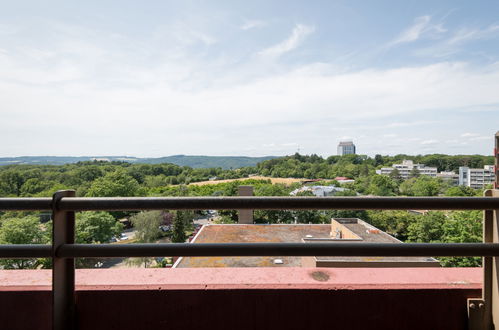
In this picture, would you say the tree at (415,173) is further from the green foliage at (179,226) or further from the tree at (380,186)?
the green foliage at (179,226)

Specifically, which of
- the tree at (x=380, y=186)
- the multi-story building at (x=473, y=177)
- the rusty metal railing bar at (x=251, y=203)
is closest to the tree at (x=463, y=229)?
the rusty metal railing bar at (x=251, y=203)

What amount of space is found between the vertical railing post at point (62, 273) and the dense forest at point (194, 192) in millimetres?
143

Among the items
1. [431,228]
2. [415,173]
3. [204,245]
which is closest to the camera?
[204,245]

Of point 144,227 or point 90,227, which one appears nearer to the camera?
point 90,227

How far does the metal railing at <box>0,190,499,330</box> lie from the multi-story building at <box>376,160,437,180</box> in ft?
451

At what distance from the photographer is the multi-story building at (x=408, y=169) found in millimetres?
128500

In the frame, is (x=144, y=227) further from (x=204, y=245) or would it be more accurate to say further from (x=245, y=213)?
(x=204, y=245)

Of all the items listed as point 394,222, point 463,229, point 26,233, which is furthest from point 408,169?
point 26,233

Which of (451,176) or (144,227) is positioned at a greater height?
(451,176)

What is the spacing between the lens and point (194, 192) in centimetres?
8394

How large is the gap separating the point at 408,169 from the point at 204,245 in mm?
151052
